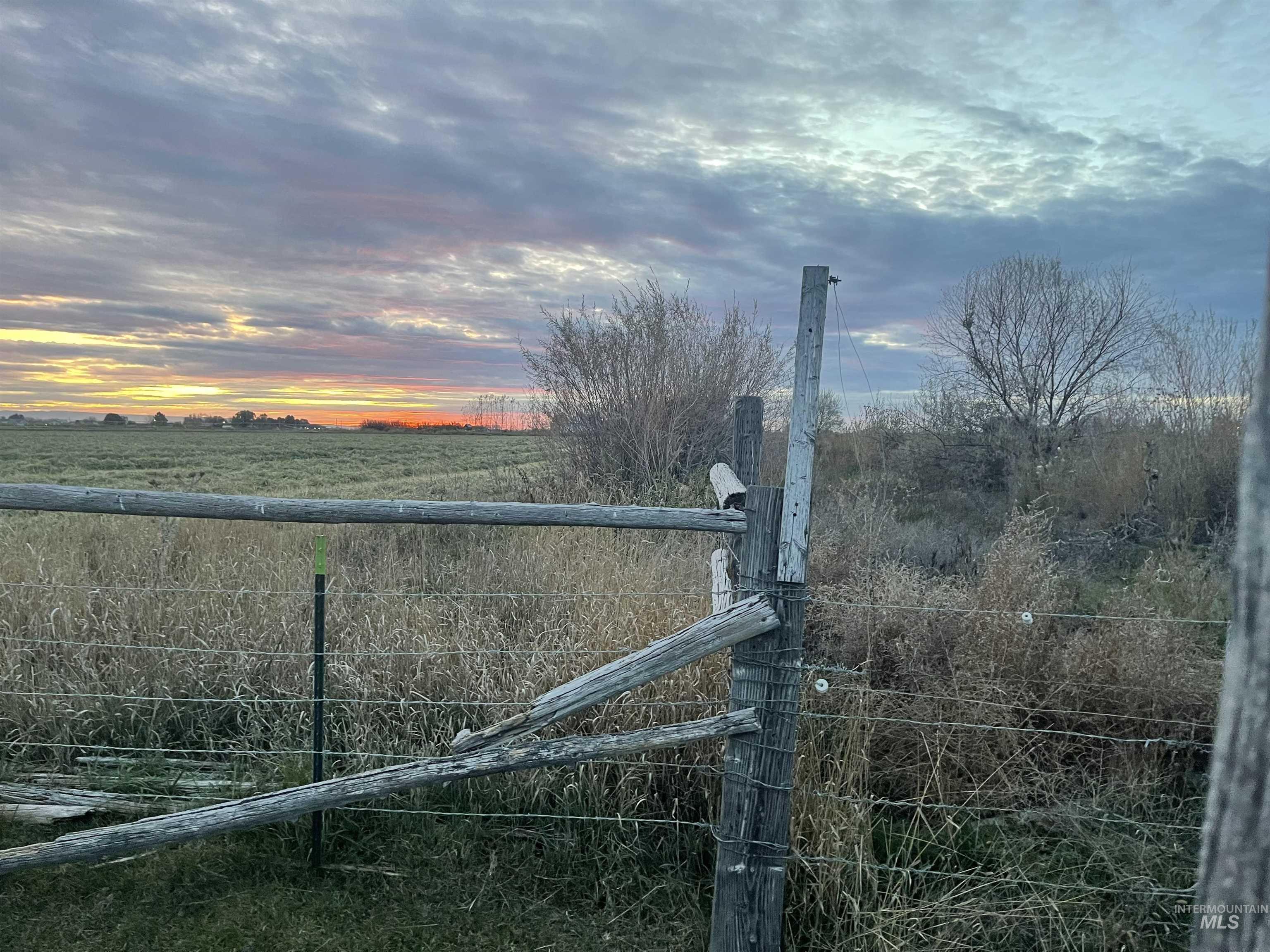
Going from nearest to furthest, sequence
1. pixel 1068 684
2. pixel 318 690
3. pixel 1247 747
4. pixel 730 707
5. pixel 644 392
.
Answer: pixel 1247 747, pixel 730 707, pixel 318 690, pixel 1068 684, pixel 644 392

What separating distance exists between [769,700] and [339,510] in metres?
1.68

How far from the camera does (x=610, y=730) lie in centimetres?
366

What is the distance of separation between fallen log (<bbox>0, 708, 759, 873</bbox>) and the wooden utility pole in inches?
72.9

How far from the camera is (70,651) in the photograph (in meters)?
4.57

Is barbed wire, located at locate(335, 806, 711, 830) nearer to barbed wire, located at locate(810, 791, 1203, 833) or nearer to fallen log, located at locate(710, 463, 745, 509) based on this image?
barbed wire, located at locate(810, 791, 1203, 833)

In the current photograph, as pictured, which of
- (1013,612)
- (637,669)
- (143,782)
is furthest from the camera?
(1013,612)

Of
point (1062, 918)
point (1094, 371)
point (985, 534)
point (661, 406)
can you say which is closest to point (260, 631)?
point (1062, 918)

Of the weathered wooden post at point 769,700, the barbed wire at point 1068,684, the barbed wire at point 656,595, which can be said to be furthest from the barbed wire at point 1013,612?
the weathered wooden post at point 769,700

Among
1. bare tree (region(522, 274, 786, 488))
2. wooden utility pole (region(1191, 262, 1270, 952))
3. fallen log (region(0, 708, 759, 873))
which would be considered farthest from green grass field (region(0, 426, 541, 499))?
wooden utility pole (region(1191, 262, 1270, 952))

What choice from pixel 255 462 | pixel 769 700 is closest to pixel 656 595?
pixel 769 700

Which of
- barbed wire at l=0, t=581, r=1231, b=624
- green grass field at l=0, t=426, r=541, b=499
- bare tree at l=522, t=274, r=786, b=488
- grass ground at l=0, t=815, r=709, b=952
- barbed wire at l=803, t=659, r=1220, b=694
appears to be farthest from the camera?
green grass field at l=0, t=426, r=541, b=499

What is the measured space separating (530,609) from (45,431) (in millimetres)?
66922

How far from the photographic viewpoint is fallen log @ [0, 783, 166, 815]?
362 cm

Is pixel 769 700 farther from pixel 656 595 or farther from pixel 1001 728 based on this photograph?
pixel 656 595
